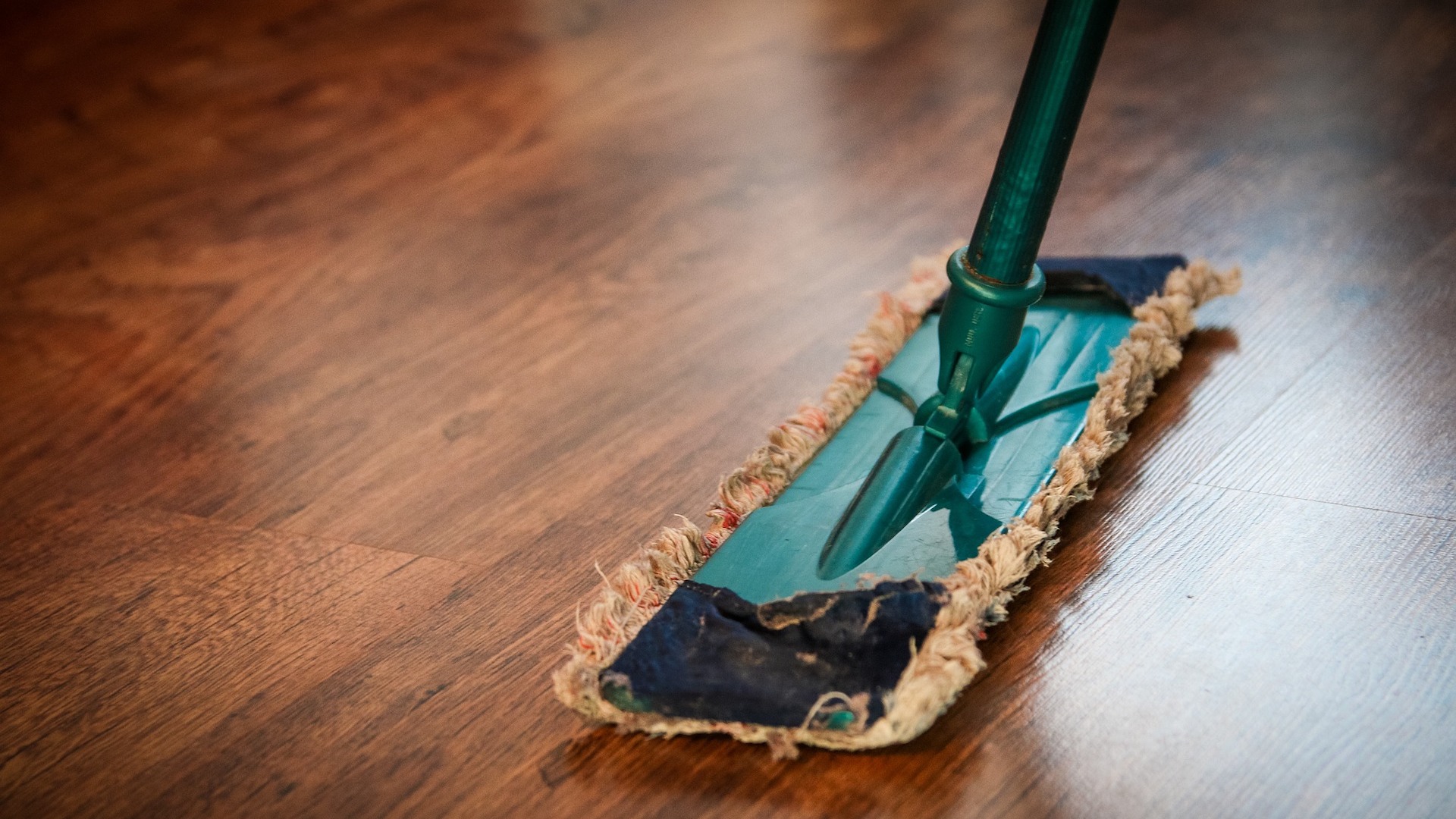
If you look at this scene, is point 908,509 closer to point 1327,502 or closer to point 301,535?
point 1327,502

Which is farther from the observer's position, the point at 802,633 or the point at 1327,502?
the point at 1327,502

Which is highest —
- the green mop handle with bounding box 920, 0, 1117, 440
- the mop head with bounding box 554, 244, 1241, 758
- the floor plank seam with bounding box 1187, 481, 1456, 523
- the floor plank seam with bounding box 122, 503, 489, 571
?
the green mop handle with bounding box 920, 0, 1117, 440

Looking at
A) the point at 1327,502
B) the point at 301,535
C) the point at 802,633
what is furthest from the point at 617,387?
the point at 1327,502

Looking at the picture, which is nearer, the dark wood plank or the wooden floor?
the wooden floor

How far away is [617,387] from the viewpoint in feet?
3.37

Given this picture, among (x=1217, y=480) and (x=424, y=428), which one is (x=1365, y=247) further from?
(x=424, y=428)

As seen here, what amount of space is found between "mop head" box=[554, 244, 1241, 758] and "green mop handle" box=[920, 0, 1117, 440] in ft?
0.28

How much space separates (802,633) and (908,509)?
4.9 inches

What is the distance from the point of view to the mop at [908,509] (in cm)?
69

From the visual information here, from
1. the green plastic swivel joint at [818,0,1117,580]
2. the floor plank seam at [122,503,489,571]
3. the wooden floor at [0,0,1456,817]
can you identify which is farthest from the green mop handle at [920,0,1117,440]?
the floor plank seam at [122,503,489,571]

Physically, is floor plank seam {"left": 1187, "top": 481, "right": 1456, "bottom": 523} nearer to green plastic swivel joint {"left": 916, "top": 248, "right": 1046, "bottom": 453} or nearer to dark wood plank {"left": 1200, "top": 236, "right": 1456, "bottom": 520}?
dark wood plank {"left": 1200, "top": 236, "right": 1456, "bottom": 520}

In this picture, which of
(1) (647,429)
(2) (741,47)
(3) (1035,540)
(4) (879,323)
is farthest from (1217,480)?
(2) (741,47)

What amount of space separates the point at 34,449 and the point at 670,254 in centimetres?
56

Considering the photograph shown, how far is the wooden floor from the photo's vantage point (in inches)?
27.5
